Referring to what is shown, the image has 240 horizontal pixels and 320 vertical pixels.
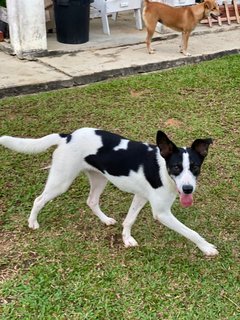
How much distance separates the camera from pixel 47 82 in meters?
6.54

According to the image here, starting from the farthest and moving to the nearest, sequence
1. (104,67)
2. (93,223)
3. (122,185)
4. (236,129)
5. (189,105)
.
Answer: (104,67) → (189,105) → (236,129) → (93,223) → (122,185)

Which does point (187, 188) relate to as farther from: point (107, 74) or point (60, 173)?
point (107, 74)

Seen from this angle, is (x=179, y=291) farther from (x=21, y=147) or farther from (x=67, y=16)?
(x=67, y=16)

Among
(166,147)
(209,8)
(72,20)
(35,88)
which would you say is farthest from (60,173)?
(209,8)

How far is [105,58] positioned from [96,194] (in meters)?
4.13

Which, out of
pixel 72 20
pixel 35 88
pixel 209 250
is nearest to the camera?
pixel 209 250

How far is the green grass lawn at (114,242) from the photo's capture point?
3.14m

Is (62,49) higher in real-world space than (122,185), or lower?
lower

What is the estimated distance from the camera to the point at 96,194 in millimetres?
3859

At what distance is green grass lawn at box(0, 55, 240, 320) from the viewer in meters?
3.14

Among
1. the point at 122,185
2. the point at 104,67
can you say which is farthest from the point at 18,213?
the point at 104,67

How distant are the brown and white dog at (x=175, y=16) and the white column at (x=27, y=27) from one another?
63.5 inches

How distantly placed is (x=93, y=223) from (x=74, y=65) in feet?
12.5

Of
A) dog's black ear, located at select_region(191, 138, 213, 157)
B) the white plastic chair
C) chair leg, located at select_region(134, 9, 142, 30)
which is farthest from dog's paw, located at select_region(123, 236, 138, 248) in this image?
chair leg, located at select_region(134, 9, 142, 30)
